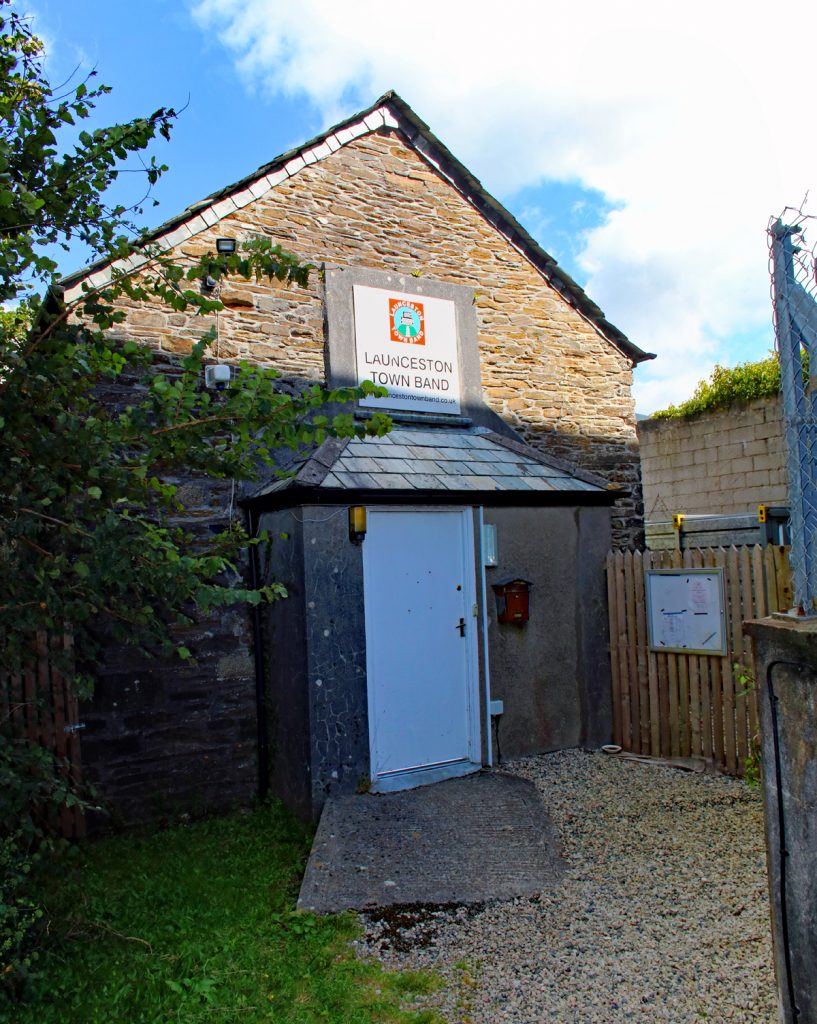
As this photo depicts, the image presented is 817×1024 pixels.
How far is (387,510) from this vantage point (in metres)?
6.82

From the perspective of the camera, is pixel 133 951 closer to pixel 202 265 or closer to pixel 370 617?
pixel 370 617

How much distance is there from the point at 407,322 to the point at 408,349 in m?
0.31

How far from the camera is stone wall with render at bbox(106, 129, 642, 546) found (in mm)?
7602

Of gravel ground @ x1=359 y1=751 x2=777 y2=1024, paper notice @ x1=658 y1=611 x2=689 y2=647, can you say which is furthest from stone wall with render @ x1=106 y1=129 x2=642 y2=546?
gravel ground @ x1=359 y1=751 x2=777 y2=1024

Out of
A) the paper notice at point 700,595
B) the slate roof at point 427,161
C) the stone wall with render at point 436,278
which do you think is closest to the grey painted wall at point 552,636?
the paper notice at point 700,595

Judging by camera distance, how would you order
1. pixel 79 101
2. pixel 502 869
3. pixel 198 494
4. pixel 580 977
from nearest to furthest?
pixel 79 101
pixel 580 977
pixel 502 869
pixel 198 494

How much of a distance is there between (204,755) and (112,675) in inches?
42.7

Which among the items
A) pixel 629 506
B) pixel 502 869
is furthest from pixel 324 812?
pixel 629 506

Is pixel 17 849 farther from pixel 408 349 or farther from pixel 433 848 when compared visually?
pixel 408 349

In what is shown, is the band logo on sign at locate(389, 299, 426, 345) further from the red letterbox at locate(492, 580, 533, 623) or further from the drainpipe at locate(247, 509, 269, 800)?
the red letterbox at locate(492, 580, 533, 623)

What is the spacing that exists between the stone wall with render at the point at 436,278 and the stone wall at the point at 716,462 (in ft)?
12.6

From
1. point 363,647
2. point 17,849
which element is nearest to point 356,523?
point 363,647

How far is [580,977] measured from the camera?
12.5ft

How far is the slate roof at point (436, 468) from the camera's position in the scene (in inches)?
258
